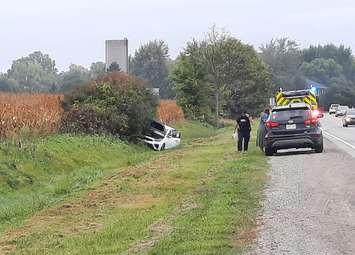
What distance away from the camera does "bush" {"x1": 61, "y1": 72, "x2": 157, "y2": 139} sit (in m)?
33.0

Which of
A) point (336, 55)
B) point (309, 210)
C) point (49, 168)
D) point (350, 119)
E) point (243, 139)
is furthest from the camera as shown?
point (336, 55)

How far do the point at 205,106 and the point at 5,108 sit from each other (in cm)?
3909

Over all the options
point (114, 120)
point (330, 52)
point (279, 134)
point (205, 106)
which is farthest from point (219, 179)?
point (330, 52)

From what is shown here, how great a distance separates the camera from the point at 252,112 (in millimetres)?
78625

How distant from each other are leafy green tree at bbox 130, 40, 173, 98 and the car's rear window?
102 meters

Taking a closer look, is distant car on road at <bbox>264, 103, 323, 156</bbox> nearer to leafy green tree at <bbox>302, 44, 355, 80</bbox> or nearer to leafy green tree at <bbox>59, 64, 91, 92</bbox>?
leafy green tree at <bbox>59, 64, 91, 92</bbox>

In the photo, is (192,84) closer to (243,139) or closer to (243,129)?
(243,139)

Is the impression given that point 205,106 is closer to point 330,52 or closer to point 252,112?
point 252,112

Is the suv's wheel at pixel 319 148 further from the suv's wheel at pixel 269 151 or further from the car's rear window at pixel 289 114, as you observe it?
the suv's wheel at pixel 269 151

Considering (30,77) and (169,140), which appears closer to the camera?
(169,140)

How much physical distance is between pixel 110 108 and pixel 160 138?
3200 mm

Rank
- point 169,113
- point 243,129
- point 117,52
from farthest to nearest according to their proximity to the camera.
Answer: point 117,52 → point 169,113 → point 243,129

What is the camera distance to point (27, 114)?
28531 mm

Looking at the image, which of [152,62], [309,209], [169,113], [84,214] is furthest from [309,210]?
[152,62]
